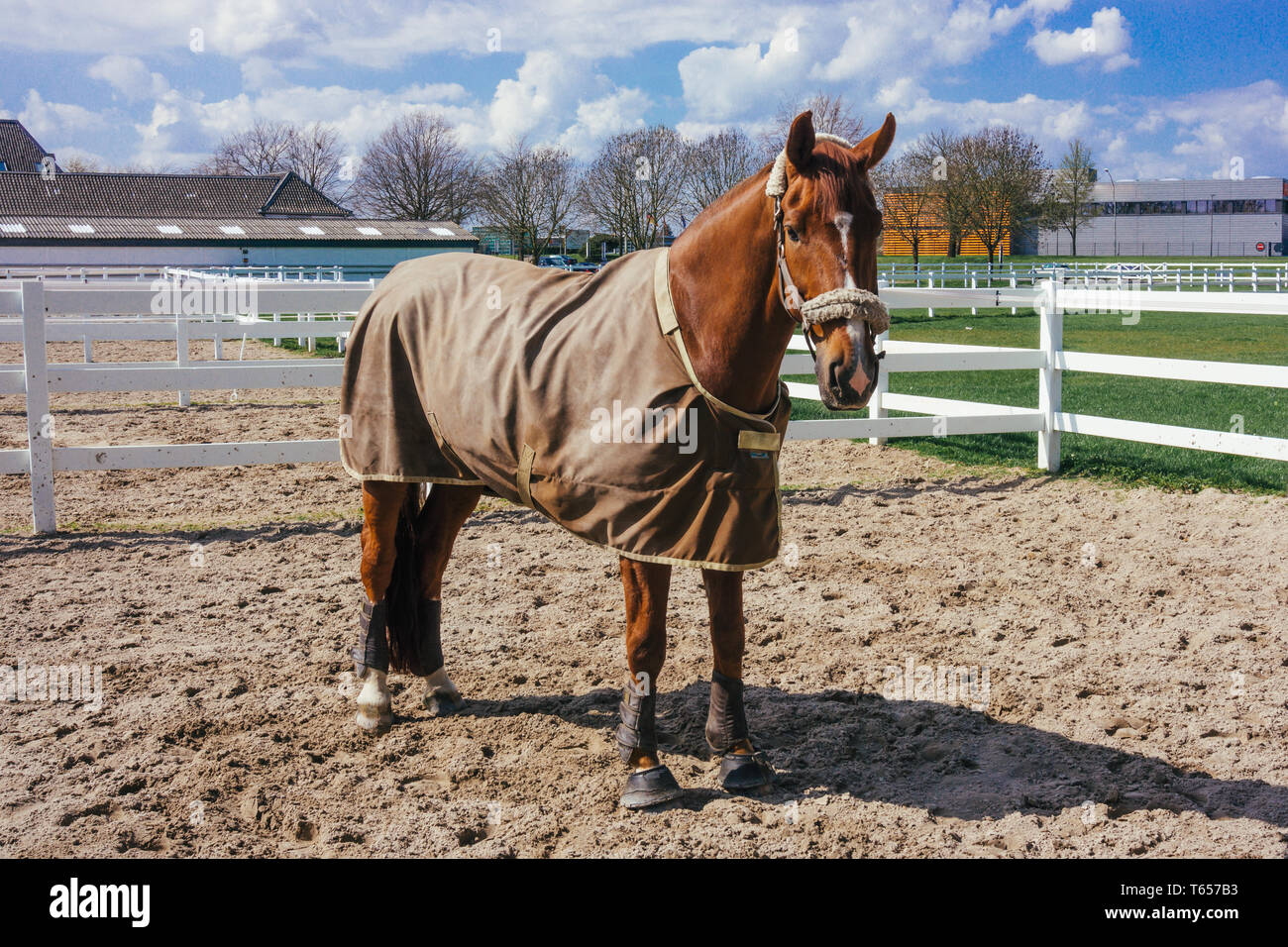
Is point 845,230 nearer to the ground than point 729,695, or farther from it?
farther from it

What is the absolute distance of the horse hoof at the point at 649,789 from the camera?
9.86 ft

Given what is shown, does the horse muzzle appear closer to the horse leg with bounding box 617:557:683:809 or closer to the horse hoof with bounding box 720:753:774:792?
the horse leg with bounding box 617:557:683:809

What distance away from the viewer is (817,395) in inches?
304

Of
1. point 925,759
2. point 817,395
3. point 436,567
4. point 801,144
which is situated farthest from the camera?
point 817,395

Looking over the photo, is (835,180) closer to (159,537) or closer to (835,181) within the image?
(835,181)

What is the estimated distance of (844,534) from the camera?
6195 millimetres

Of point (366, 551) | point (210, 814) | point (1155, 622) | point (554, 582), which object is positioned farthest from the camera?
point (554, 582)

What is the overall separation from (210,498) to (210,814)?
15.7 feet

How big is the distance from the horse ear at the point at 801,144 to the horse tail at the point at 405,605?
6.40 ft

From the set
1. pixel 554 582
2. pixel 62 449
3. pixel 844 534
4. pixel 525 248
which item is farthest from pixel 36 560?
pixel 525 248

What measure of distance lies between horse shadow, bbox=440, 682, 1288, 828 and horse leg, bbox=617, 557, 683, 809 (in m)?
0.15

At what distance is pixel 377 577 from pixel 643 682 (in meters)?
1.23

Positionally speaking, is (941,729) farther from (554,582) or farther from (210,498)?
(210,498)

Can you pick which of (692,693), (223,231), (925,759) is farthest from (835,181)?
(223,231)
